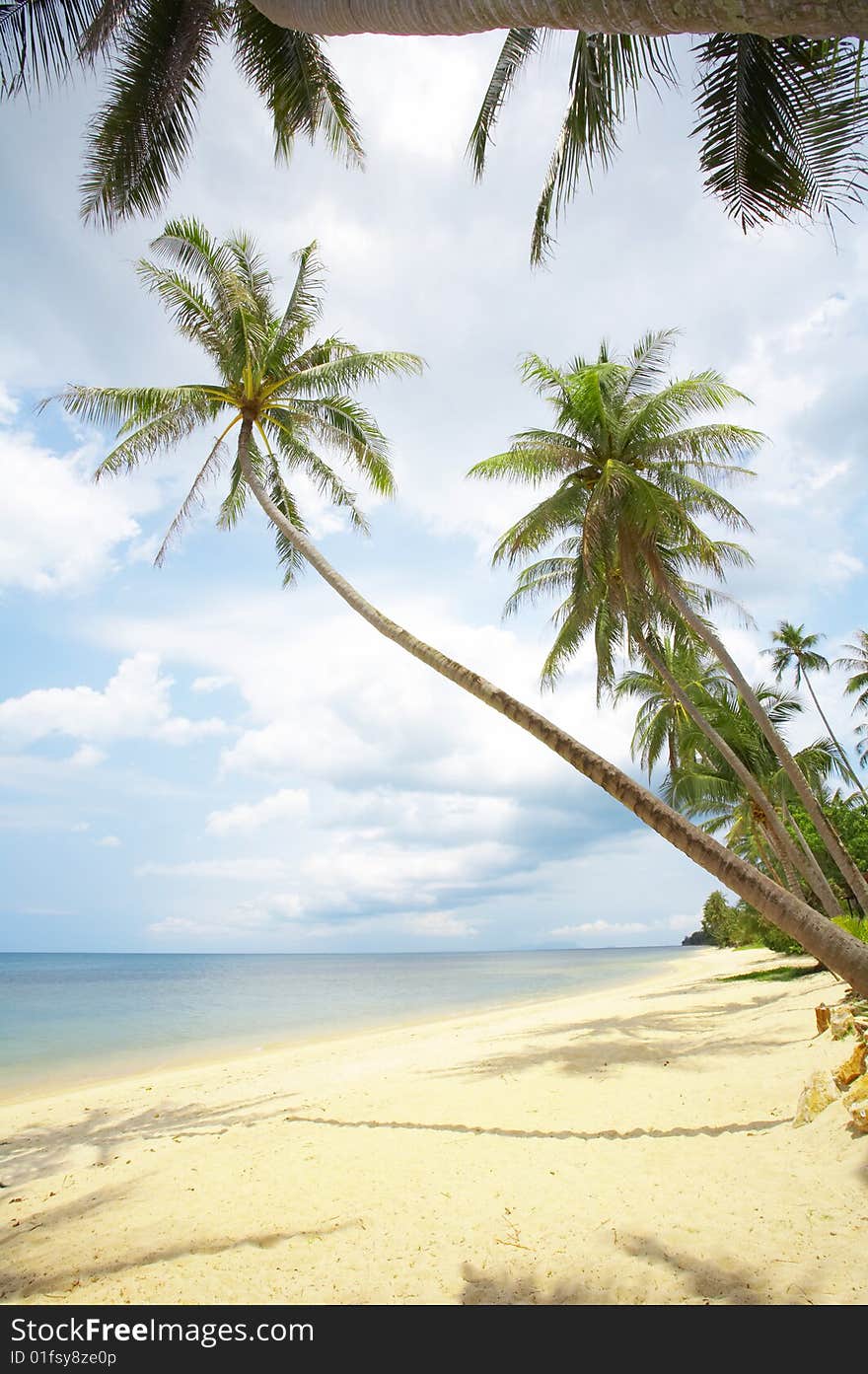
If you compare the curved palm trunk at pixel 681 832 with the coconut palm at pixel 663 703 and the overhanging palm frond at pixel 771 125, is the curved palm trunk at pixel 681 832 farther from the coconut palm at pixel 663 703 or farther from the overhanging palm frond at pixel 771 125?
the coconut palm at pixel 663 703

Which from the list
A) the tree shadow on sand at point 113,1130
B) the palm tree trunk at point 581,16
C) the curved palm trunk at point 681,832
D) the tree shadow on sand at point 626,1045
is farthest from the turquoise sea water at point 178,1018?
the palm tree trunk at point 581,16

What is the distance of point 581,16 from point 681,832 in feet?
14.3

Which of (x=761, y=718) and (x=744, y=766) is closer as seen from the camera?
(x=761, y=718)

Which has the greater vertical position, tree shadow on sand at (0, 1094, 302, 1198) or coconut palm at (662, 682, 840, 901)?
coconut palm at (662, 682, 840, 901)

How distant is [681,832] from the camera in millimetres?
4727

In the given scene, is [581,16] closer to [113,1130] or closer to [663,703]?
[113,1130]

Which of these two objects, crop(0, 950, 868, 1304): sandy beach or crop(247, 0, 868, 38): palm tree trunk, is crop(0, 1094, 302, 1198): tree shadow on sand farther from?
crop(247, 0, 868, 38): palm tree trunk

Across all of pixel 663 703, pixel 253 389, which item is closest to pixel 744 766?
pixel 663 703

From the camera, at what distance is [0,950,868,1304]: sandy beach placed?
12.0 feet

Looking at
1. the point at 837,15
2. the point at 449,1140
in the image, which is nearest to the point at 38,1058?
the point at 449,1140

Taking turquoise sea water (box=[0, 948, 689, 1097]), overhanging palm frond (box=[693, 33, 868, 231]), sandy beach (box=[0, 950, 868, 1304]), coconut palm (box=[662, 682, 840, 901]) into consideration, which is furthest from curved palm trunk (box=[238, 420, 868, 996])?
coconut palm (box=[662, 682, 840, 901])

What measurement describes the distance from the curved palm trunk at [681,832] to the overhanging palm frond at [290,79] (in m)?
5.77

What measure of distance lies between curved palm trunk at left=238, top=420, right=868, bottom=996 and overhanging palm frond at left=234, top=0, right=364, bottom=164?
577 cm

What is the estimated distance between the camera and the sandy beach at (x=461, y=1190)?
365 centimetres
